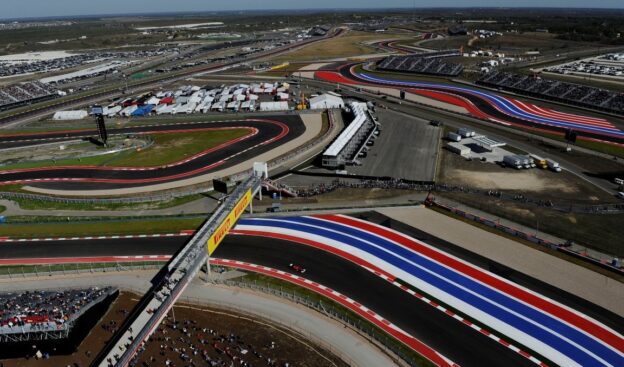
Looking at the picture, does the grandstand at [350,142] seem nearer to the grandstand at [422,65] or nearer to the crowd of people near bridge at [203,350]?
the crowd of people near bridge at [203,350]

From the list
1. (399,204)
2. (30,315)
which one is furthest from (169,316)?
(399,204)

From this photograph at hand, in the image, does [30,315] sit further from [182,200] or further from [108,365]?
[182,200]

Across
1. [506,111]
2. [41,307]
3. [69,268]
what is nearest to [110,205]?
[69,268]

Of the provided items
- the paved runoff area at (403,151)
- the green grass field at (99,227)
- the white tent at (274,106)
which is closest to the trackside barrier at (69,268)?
the green grass field at (99,227)

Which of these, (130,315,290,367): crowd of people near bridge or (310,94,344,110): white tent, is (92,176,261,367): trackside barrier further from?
(310,94,344,110): white tent

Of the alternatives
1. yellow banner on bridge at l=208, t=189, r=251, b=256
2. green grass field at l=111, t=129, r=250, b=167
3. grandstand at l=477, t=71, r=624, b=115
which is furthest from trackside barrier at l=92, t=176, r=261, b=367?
grandstand at l=477, t=71, r=624, b=115

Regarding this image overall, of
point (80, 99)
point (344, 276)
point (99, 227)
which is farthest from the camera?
point (80, 99)

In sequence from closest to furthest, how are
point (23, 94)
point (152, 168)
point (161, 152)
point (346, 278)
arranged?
point (346, 278), point (152, 168), point (161, 152), point (23, 94)

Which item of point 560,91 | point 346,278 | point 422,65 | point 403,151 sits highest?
point 422,65

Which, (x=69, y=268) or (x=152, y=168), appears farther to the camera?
(x=152, y=168)

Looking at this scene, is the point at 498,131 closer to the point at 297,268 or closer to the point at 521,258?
the point at 521,258
